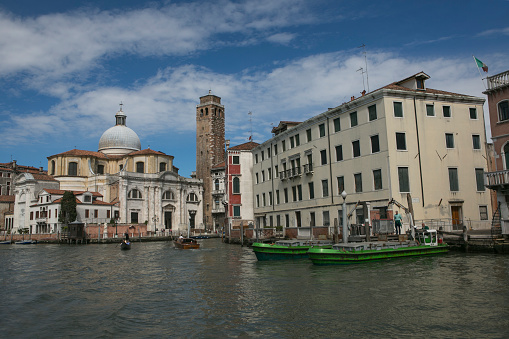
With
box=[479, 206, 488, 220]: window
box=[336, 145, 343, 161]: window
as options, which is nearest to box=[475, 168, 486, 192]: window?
box=[479, 206, 488, 220]: window

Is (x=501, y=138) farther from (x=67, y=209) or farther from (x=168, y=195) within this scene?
(x=168, y=195)

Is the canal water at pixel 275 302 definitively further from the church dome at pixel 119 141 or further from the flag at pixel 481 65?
the church dome at pixel 119 141

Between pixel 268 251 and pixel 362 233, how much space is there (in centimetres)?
592

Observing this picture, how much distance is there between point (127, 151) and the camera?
69.4 metres

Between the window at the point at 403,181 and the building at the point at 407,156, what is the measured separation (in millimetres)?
61

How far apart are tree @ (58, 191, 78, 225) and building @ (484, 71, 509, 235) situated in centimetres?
4707

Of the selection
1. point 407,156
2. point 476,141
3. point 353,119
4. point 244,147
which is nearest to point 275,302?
point 407,156

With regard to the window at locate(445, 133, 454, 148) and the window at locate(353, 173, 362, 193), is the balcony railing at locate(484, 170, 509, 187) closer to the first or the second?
the window at locate(445, 133, 454, 148)

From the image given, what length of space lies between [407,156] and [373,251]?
946 cm

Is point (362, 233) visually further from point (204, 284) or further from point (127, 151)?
point (127, 151)

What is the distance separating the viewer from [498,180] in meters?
19.5

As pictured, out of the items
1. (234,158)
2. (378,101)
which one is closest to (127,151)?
(234,158)

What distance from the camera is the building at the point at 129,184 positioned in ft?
196

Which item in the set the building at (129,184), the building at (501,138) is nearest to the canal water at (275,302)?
the building at (501,138)
